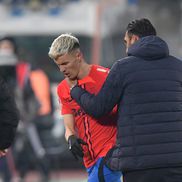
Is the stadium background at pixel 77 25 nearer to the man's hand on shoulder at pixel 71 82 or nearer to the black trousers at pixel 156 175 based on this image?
the man's hand on shoulder at pixel 71 82

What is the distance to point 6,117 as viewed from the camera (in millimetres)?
7578

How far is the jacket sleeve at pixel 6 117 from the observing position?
752cm

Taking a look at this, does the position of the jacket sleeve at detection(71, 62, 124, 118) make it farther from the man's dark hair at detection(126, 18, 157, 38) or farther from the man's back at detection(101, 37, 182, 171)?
the man's dark hair at detection(126, 18, 157, 38)

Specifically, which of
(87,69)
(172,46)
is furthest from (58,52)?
(172,46)

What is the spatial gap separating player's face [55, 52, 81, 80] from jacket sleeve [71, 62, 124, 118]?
0.22 m

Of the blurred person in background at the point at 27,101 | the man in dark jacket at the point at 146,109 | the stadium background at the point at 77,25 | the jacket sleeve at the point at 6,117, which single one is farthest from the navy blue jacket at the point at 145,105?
the stadium background at the point at 77,25

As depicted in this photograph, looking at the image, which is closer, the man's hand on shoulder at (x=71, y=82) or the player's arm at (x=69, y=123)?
the man's hand on shoulder at (x=71, y=82)

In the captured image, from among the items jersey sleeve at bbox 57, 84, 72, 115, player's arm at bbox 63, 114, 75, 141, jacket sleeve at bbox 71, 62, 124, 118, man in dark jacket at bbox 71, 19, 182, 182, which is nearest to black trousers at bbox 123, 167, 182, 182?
man in dark jacket at bbox 71, 19, 182, 182

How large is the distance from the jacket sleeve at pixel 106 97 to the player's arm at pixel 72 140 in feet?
0.87

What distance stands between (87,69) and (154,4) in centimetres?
1167

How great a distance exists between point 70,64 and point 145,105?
2.27 ft

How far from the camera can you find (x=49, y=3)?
19578mm

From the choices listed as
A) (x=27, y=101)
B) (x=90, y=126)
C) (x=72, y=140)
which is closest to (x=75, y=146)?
(x=72, y=140)

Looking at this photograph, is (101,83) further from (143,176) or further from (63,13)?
(63,13)
